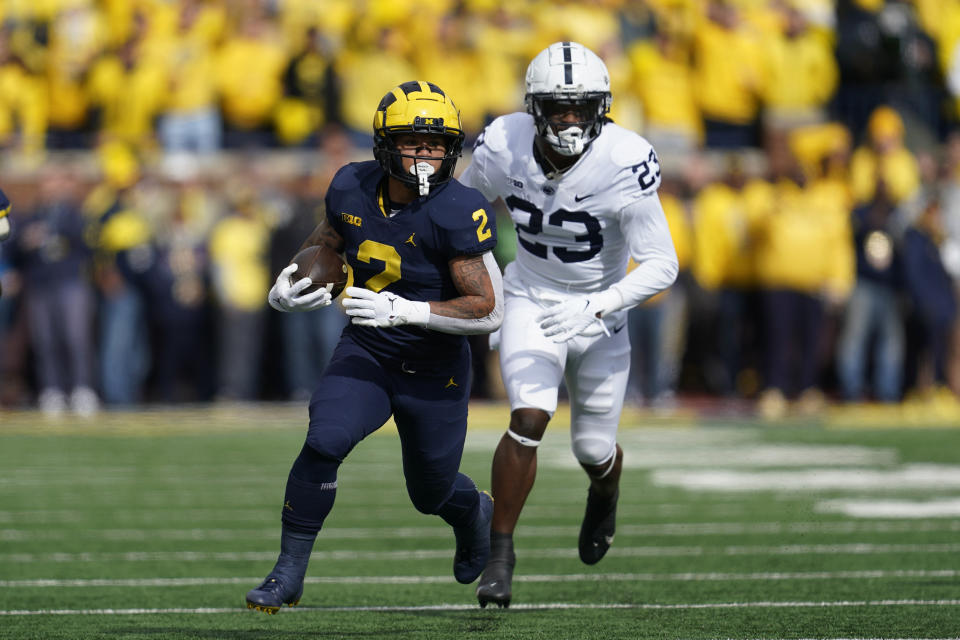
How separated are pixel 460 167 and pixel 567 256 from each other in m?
6.82

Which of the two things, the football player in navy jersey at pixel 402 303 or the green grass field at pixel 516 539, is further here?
the green grass field at pixel 516 539

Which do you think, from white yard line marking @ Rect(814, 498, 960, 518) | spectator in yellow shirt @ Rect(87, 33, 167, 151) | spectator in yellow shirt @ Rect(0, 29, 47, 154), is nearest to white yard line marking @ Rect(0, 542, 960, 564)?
white yard line marking @ Rect(814, 498, 960, 518)

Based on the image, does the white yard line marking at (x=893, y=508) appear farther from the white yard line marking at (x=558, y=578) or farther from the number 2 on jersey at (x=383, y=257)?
the number 2 on jersey at (x=383, y=257)

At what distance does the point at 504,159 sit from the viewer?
19.9ft

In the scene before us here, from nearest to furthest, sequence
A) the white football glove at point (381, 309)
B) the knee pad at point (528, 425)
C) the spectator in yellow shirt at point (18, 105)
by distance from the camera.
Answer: the white football glove at point (381, 309) < the knee pad at point (528, 425) < the spectator in yellow shirt at point (18, 105)

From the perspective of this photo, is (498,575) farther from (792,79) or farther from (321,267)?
(792,79)

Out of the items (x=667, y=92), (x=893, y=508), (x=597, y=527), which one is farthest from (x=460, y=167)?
(x=597, y=527)

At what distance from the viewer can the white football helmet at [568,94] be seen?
5832 millimetres

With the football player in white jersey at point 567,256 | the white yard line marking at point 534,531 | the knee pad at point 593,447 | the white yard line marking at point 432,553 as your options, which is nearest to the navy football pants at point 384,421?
the football player in white jersey at point 567,256

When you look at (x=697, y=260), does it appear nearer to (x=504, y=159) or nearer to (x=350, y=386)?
(x=504, y=159)

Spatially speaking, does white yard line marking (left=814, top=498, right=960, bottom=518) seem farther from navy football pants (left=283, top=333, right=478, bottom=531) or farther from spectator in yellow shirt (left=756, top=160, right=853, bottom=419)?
spectator in yellow shirt (left=756, top=160, right=853, bottom=419)

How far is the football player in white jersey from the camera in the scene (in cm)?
582

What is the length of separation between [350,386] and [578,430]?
131 cm

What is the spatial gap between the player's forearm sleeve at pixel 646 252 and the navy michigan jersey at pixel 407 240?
0.73m
